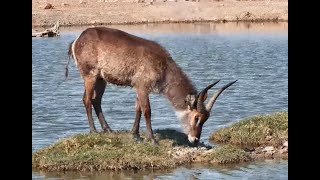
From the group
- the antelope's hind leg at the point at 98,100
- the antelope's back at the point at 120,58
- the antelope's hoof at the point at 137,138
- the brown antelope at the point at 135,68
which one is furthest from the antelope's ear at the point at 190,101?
the antelope's hind leg at the point at 98,100

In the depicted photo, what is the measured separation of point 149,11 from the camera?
146 feet

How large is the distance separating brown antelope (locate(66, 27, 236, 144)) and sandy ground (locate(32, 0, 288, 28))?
28221mm

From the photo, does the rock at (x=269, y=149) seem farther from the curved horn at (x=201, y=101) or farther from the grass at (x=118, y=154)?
the curved horn at (x=201, y=101)

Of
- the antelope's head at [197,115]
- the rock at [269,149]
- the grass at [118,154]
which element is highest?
the antelope's head at [197,115]

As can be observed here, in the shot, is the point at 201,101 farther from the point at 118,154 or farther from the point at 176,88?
the point at 118,154

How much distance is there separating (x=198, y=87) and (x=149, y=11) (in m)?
25.3

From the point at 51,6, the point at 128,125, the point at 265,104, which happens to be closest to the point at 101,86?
the point at 128,125

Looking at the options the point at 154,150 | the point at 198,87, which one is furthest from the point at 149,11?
the point at 154,150

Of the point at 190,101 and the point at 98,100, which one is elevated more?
Answer: the point at 190,101

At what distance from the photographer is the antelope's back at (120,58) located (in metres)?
12.0

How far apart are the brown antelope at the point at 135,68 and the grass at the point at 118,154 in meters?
0.59

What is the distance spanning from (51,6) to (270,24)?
1214 centimetres

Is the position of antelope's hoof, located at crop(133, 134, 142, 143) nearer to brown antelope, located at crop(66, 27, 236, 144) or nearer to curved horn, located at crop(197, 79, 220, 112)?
brown antelope, located at crop(66, 27, 236, 144)

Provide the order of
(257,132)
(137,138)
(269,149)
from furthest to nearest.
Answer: (257,132) → (137,138) → (269,149)
